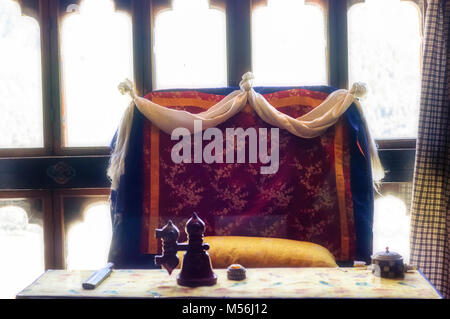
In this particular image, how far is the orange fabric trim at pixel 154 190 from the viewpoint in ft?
7.63

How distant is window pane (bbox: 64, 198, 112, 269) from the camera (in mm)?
2750

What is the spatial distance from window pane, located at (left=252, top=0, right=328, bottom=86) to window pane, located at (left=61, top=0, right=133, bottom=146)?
83 cm

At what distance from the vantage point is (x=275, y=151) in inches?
93.0

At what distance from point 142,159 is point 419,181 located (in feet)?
4.95

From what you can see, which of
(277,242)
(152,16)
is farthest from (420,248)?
(152,16)

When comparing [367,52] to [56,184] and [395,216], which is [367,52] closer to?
[395,216]

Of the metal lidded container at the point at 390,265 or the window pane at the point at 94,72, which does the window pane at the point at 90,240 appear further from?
the metal lidded container at the point at 390,265

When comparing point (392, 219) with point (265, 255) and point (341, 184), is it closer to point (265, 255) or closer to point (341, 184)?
point (341, 184)

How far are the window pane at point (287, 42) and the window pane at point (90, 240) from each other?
1.32 m

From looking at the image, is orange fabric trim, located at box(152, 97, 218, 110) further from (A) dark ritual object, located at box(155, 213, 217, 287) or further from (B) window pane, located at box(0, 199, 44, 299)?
(B) window pane, located at box(0, 199, 44, 299)

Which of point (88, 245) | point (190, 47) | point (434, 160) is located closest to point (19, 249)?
point (88, 245)

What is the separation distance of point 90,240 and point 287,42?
1769mm

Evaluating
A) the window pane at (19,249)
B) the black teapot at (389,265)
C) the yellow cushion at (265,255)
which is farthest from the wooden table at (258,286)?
the window pane at (19,249)

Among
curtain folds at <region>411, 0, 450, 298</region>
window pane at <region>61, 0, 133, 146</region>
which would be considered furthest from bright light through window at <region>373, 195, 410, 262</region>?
window pane at <region>61, 0, 133, 146</region>
